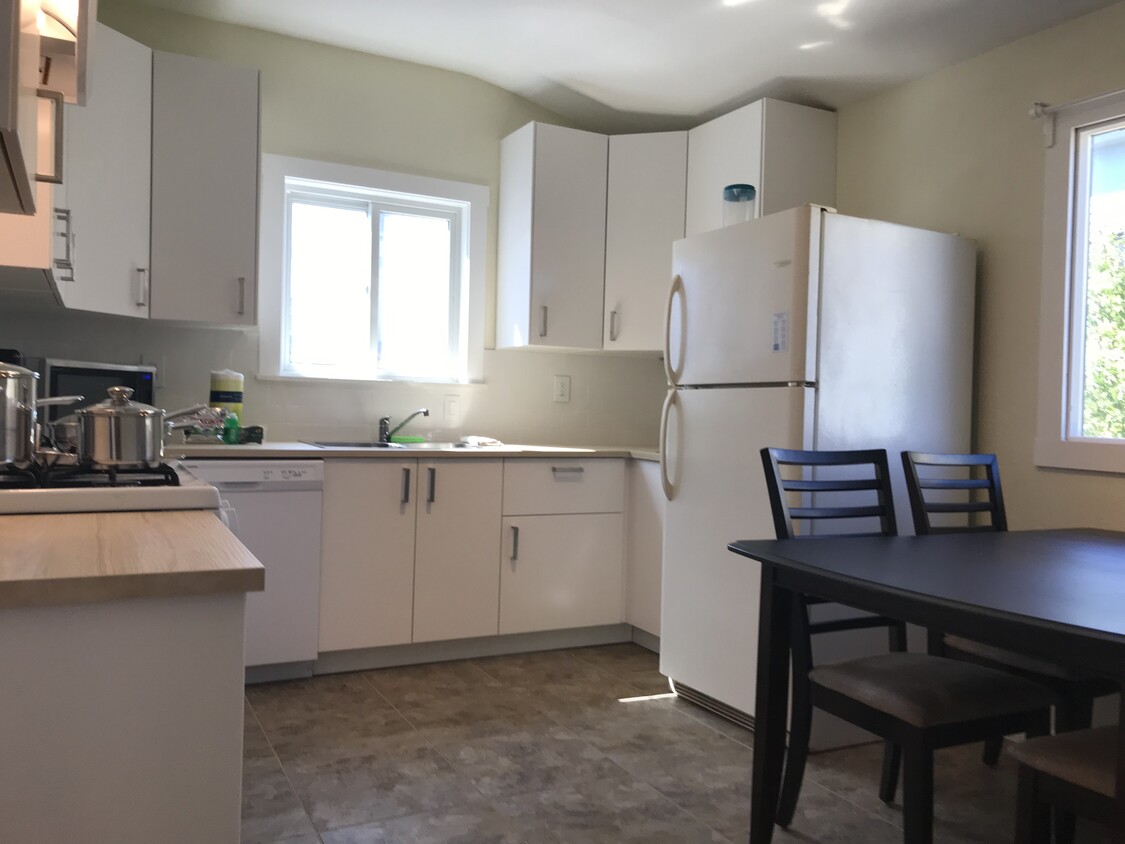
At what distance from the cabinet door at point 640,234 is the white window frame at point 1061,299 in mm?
1484

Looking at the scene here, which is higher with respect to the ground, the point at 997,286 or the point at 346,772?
the point at 997,286

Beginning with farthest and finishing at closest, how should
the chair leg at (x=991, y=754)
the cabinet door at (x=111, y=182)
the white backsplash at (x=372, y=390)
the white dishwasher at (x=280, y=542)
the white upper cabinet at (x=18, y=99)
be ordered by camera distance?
the white backsplash at (x=372, y=390) < the white dishwasher at (x=280, y=542) < the cabinet door at (x=111, y=182) < the chair leg at (x=991, y=754) < the white upper cabinet at (x=18, y=99)

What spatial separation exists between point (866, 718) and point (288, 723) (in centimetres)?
177

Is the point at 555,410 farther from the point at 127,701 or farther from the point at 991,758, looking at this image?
the point at 127,701

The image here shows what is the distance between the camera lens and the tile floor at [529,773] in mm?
2129

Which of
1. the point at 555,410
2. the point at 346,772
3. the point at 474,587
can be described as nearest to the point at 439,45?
the point at 555,410

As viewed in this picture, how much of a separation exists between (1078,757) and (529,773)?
142cm

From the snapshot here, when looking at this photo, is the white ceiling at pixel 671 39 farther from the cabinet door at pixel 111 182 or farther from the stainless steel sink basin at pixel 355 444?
the stainless steel sink basin at pixel 355 444

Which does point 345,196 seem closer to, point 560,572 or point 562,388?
point 562,388

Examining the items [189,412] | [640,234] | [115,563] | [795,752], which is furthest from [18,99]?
[640,234]

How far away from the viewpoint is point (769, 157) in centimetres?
345

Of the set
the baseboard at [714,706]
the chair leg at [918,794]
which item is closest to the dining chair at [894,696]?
the chair leg at [918,794]

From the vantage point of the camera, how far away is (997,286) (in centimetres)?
300

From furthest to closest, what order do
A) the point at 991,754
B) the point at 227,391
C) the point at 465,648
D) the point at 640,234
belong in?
the point at 640,234 → the point at 465,648 → the point at 227,391 → the point at 991,754
